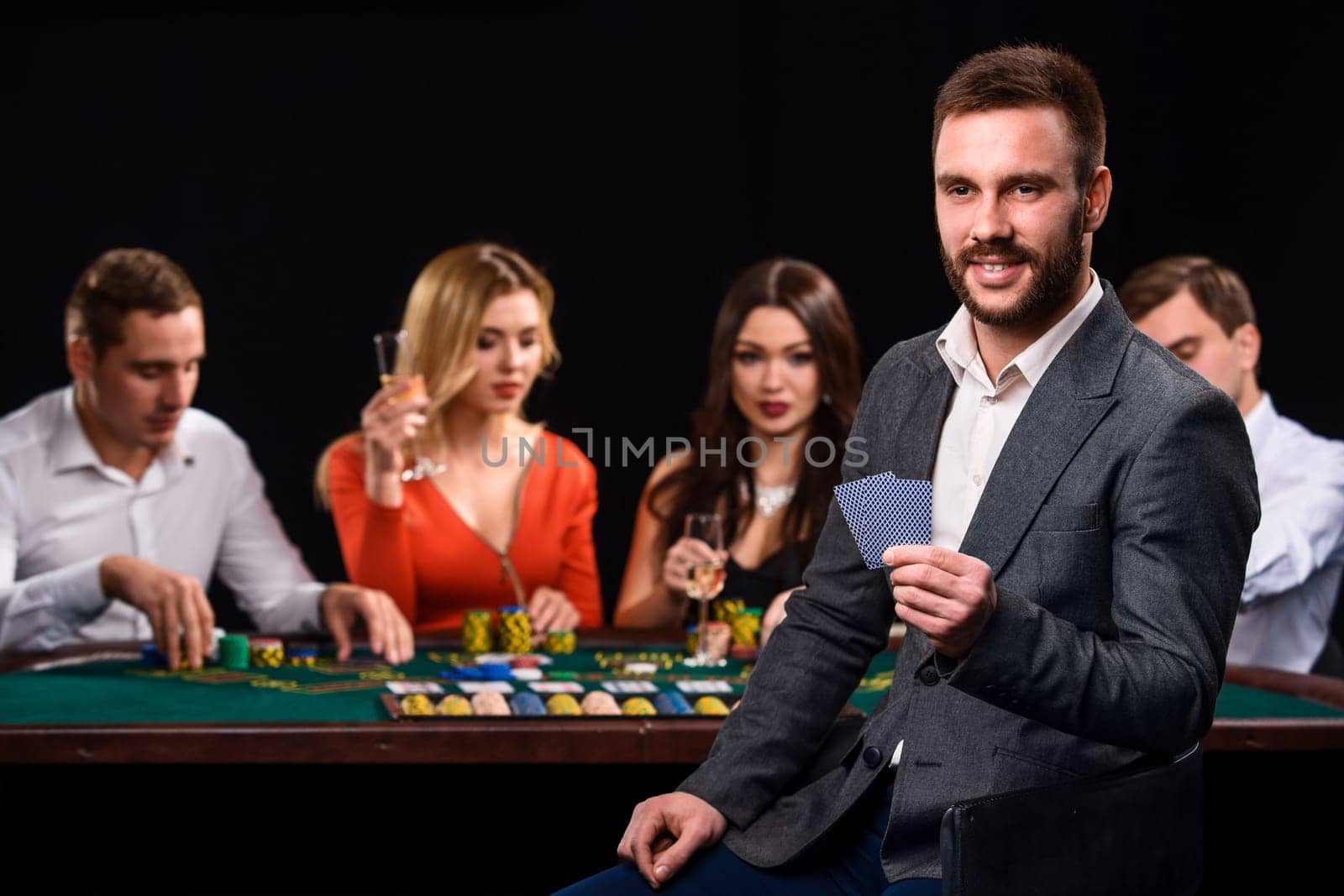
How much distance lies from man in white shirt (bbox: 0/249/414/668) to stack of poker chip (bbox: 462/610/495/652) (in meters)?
Answer: 0.78

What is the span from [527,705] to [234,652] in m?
0.98

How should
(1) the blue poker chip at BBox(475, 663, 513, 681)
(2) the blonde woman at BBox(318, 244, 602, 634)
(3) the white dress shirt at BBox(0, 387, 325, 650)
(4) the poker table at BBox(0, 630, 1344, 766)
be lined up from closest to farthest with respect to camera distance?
1. (4) the poker table at BBox(0, 630, 1344, 766)
2. (1) the blue poker chip at BBox(475, 663, 513, 681)
3. (3) the white dress shirt at BBox(0, 387, 325, 650)
4. (2) the blonde woman at BBox(318, 244, 602, 634)

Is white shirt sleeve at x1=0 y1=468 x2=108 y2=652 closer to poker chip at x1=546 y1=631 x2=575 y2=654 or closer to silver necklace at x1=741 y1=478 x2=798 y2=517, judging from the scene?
poker chip at x1=546 y1=631 x2=575 y2=654

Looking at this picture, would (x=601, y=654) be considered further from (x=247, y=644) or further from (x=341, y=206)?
(x=341, y=206)

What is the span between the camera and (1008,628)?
1677 mm

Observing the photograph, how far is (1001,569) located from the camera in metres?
1.90

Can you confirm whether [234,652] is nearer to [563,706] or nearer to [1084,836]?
[563,706]

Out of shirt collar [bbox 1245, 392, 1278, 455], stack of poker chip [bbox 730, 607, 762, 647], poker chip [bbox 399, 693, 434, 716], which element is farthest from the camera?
shirt collar [bbox 1245, 392, 1278, 455]

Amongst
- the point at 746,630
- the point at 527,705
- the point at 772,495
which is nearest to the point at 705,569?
the point at 746,630

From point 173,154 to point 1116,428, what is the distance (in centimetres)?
415

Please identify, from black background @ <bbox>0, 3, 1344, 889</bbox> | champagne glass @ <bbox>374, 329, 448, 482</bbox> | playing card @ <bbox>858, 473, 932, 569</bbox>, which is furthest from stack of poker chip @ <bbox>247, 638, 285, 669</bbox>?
playing card @ <bbox>858, 473, 932, 569</bbox>

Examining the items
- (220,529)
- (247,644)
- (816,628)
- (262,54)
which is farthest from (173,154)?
(816,628)

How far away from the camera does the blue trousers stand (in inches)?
80.7

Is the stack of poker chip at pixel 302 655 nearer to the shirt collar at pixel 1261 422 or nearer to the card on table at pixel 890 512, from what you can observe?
the card on table at pixel 890 512
